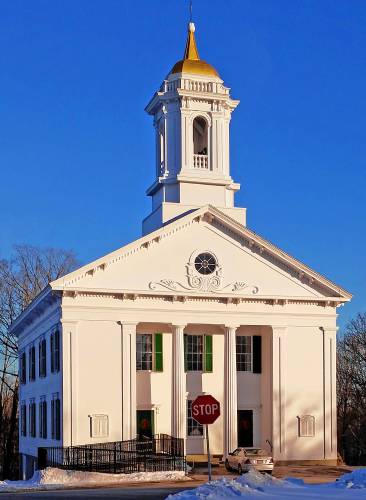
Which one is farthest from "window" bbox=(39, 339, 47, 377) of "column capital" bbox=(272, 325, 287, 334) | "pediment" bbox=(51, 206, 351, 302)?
"column capital" bbox=(272, 325, 287, 334)

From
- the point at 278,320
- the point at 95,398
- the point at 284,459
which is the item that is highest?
the point at 278,320

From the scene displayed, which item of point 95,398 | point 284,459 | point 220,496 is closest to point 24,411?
point 95,398

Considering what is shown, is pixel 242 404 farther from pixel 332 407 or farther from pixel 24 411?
pixel 24 411

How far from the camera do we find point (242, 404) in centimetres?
3894

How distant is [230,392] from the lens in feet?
122

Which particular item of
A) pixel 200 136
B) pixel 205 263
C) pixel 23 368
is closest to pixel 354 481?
pixel 205 263

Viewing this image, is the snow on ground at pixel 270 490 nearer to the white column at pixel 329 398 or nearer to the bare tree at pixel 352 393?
the white column at pixel 329 398

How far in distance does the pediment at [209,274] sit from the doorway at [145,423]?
543 cm

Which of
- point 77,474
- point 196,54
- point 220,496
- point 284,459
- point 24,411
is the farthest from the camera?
point 24,411

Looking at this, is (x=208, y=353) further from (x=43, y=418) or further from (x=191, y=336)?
(x=43, y=418)

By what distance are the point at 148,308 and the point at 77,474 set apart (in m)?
8.99

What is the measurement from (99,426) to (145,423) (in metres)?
3.01

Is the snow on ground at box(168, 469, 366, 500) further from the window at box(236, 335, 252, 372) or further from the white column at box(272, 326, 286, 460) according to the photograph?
the window at box(236, 335, 252, 372)

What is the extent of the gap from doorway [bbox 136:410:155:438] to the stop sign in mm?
16742
